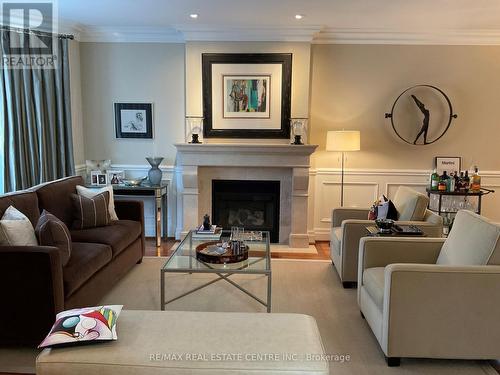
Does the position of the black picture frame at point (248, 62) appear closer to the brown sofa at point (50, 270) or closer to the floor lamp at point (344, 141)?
Result: the floor lamp at point (344, 141)

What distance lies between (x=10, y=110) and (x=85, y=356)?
127 inches

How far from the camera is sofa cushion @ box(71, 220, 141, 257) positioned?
347 centimetres

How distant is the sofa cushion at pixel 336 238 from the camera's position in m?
3.89

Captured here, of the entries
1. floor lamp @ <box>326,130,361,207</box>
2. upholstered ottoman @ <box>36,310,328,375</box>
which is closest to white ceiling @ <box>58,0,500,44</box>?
floor lamp @ <box>326,130,361,207</box>

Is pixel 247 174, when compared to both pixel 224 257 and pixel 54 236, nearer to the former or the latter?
pixel 224 257

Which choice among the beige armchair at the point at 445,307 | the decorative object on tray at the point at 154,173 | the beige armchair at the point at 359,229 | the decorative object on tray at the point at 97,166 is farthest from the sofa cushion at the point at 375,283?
the decorative object on tray at the point at 97,166

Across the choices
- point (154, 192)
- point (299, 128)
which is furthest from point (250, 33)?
point (154, 192)

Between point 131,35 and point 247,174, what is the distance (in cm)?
219

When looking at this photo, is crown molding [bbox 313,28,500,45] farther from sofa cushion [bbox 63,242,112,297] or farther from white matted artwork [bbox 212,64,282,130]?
sofa cushion [bbox 63,242,112,297]

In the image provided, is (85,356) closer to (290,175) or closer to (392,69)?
(290,175)

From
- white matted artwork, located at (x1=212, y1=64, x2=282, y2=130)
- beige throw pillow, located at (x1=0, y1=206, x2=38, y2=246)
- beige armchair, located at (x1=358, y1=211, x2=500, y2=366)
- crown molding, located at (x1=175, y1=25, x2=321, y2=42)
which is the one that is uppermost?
crown molding, located at (x1=175, y1=25, x2=321, y2=42)

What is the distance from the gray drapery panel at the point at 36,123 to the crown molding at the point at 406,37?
2988 mm

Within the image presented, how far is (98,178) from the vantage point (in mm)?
5086

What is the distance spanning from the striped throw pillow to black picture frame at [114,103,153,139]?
5.10 ft
